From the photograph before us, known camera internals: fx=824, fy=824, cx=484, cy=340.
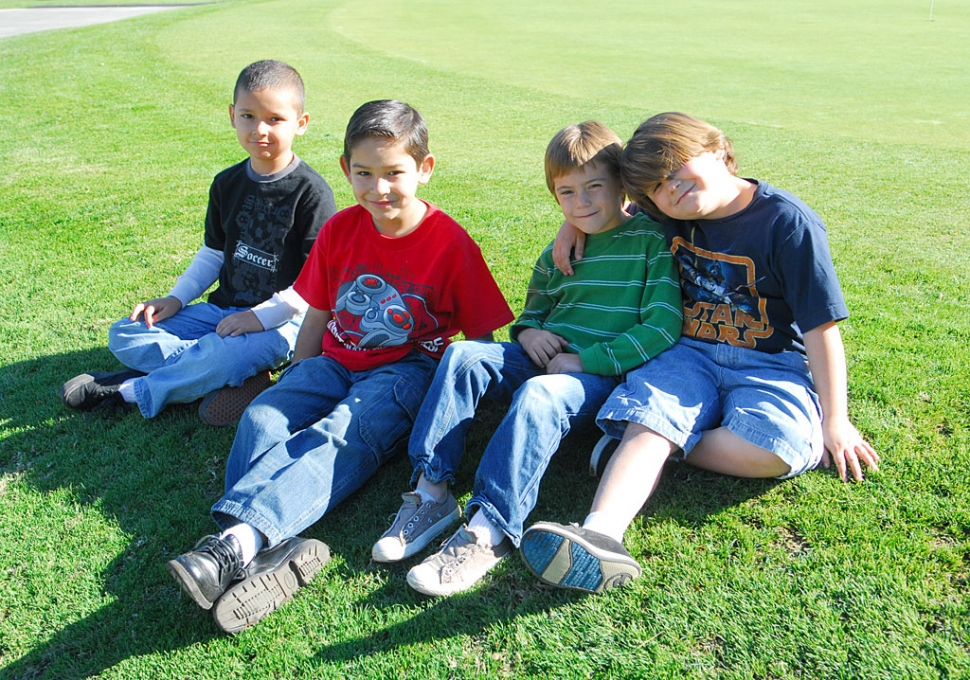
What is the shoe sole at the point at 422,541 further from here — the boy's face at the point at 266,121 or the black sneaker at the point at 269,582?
the boy's face at the point at 266,121

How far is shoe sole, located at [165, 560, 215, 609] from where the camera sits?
7.43 feet

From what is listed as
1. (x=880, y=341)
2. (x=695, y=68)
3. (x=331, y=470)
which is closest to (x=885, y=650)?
(x=331, y=470)

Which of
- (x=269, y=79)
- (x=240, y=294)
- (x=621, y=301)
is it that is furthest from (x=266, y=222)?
(x=621, y=301)

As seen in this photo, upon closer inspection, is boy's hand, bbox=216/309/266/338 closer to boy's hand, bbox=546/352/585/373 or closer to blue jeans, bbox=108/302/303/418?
blue jeans, bbox=108/302/303/418

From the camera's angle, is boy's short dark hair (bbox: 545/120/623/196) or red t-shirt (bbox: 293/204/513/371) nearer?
boy's short dark hair (bbox: 545/120/623/196)

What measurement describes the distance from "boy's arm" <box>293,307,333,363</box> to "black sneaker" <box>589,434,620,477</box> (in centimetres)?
128

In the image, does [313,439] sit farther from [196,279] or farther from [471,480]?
[196,279]

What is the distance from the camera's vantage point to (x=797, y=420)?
8.81 ft

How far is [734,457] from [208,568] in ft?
5.53

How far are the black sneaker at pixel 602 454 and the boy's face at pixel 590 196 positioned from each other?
0.81m

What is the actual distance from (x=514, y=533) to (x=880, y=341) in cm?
232

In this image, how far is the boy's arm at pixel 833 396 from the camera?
271 cm

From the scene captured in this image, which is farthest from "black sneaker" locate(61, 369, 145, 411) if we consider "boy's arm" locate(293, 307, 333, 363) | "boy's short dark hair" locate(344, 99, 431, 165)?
"boy's short dark hair" locate(344, 99, 431, 165)

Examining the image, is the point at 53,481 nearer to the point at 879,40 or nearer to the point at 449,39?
the point at 449,39
